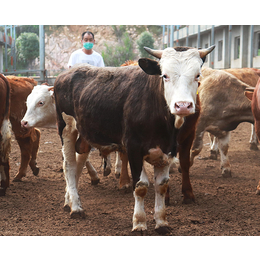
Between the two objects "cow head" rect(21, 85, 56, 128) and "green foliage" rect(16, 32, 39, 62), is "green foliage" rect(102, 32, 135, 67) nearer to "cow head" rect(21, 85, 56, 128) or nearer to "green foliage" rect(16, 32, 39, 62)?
"green foliage" rect(16, 32, 39, 62)

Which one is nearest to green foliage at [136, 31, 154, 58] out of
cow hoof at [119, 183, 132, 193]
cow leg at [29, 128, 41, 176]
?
cow leg at [29, 128, 41, 176]

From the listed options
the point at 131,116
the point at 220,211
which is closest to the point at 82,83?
the point at 131,116

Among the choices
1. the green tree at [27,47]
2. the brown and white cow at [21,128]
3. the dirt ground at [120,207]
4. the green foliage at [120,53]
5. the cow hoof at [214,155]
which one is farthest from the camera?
the green foliage at [120,53]

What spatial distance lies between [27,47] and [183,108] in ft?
88.0

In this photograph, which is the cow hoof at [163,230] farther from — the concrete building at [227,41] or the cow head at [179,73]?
the concrete building at [227,41]

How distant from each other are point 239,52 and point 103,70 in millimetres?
16903

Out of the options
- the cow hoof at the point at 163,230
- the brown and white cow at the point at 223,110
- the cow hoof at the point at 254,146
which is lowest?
the cow hoof at the point at 254,146

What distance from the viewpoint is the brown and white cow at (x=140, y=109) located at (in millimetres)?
3232

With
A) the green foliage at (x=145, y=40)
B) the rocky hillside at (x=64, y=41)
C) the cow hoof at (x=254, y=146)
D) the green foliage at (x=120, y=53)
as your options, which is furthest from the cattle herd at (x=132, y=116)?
the rocky hillside at (x=64, y=41)

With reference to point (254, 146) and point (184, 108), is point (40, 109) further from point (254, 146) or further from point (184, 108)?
point (254, 146)

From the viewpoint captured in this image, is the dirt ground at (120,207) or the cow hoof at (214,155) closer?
the dirt ground at (120,207)

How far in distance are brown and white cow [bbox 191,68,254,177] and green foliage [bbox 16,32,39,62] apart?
799 inches

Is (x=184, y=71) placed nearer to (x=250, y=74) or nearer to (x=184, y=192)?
(x=184, y=192)

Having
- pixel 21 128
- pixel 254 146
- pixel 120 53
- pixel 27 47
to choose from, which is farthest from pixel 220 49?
pixel 21 128
